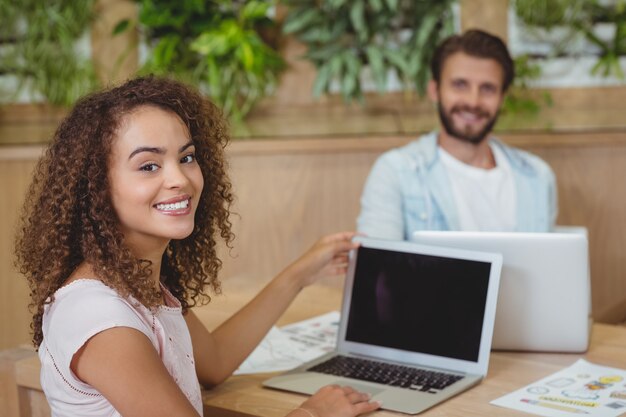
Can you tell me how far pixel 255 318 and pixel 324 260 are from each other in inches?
7.9

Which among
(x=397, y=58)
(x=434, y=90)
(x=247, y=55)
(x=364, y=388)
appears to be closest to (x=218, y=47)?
(x=247, y=55)

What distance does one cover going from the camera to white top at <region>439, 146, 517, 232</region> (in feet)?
9.78

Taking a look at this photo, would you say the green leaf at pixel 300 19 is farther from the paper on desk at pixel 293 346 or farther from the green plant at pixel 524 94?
the paper on desk at pixel 293 346

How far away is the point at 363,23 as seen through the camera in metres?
3.71

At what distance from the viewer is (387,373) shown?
69.6 inches

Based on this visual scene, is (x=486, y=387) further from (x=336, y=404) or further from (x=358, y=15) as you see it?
(x=358, y=15)

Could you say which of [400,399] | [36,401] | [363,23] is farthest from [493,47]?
[36,401]

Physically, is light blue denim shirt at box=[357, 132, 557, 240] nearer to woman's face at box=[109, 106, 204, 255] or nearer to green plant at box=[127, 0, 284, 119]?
green plant at box=[127, 0, 284, 119]

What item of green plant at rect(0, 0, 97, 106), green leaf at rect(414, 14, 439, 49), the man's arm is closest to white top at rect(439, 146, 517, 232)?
the man's arm

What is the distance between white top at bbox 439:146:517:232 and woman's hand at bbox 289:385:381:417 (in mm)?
1460

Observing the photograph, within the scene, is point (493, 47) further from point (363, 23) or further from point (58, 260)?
point (58, 260)

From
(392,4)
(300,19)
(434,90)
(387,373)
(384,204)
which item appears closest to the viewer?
(387,373)

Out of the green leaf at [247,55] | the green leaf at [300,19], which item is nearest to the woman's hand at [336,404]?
the green leaf at [247,55]

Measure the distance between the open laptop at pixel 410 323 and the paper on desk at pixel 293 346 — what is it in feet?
0.28
